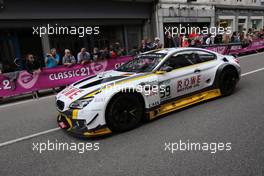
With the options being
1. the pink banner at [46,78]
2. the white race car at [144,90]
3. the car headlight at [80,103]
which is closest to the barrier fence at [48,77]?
the pink banner at [46,78]

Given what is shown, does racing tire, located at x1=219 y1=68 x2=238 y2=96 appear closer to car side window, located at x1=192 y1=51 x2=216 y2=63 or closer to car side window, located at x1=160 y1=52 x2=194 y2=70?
car side window, located at x1=192 y1=51 x2=216 y2=63

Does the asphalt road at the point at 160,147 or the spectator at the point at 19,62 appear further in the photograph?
the spectator at the point at 19,62

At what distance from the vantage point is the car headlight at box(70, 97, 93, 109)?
4.02 metres

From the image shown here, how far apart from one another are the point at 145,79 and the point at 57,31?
11.4 m

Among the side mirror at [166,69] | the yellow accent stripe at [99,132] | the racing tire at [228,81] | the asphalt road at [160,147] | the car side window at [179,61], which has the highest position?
the car side window at [179,61]

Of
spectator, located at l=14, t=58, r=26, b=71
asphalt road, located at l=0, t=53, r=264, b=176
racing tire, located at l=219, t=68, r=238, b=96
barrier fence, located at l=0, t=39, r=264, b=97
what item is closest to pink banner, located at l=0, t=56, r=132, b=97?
barrier fence, located at l=0, t=39, r=264, b=97

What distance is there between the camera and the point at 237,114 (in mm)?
4727

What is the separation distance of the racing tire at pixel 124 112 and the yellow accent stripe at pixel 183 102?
34 centimetres

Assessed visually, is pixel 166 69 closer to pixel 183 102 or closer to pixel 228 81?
pixel 183 102

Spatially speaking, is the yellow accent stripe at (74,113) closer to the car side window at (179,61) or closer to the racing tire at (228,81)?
the car side window at (179,61)

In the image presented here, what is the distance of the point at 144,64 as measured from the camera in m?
5.26

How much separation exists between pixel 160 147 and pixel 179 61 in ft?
7.57

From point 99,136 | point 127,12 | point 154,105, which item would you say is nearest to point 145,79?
point 154,105

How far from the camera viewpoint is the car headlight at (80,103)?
4020 mm
